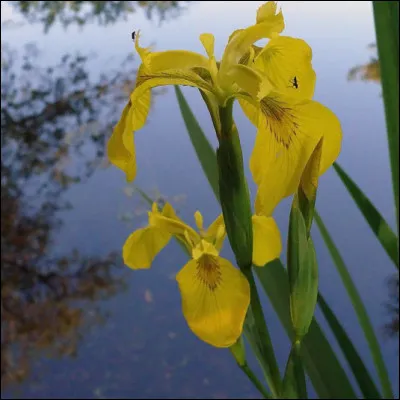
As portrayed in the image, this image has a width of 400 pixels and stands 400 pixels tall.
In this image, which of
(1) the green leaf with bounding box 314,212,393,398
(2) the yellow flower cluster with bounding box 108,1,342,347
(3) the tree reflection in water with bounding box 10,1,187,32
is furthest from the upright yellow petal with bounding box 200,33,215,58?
(3) the tree reflection in water with bounding box 10,1,187,32

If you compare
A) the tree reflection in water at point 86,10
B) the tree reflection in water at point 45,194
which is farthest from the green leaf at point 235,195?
the tree reflection in water at point 86,10

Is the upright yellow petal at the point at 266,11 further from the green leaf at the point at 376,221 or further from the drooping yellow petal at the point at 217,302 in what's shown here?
the green leaf at the point at 376,221

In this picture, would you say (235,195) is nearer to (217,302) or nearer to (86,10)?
(217,302)

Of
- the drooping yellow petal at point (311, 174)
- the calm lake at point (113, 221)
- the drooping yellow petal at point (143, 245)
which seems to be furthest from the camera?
the calm lake at point (113, 221)

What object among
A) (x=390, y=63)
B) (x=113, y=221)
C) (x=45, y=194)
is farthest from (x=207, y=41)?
(x=45, y=194)

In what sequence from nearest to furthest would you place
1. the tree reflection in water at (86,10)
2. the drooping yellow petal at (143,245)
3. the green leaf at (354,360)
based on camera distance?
the drooping yellow petal at (143,245), the green leaf at (354,360), the tree reflection in water at (86,10)

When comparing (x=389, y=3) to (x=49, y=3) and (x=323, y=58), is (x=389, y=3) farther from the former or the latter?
(x=49, y=3)

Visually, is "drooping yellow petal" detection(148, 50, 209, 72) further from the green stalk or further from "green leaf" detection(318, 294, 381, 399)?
"green leaf" detection(318, 294, 381, 399)
